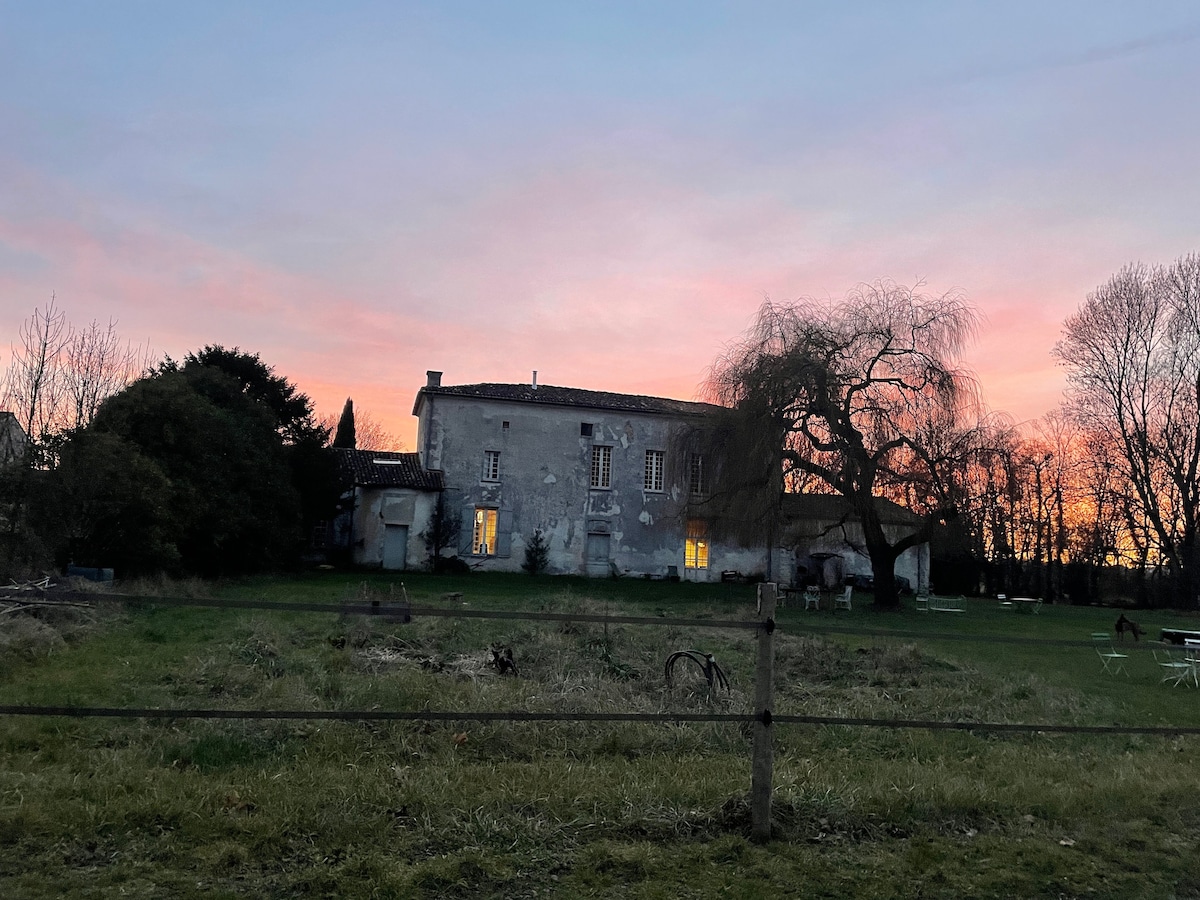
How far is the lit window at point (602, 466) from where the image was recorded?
39156 mm

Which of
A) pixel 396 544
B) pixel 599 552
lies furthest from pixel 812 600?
pixel 396 544

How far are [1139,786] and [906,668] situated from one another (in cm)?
684

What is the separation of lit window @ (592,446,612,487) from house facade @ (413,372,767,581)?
46mm

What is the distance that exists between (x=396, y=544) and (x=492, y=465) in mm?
5416

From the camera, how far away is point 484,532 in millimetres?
37625

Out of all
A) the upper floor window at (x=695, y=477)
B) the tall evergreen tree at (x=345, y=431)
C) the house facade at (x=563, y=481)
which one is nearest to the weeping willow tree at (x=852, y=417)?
the upper floor window at (x=695, y=477)

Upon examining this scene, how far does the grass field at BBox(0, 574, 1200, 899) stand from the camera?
12.1 ft

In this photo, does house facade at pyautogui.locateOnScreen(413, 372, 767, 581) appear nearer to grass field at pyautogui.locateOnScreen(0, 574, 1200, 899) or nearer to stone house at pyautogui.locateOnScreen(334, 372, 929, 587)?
stone house at pyautogui.locateOnScreen(334, 372, 929, 587)

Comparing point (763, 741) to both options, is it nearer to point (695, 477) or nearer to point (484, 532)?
point (695, 477)

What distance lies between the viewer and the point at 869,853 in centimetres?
420

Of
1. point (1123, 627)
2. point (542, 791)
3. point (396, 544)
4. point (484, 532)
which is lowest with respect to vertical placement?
point (542, 791)

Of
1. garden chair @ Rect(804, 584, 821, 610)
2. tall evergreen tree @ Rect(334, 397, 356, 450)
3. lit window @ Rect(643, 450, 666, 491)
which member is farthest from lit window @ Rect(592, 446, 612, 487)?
tall evergreen tree @ Rect(334, 397, 356, 450)

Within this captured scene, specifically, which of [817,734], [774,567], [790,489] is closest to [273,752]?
[817,734]

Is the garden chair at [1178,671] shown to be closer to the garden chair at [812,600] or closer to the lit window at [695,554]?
the garden chair at [812,600]
